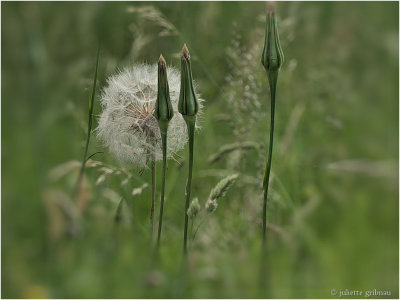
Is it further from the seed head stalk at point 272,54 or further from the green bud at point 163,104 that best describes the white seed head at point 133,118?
the seed head stalk at point 272,54

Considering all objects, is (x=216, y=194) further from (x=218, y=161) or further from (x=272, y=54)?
(x=218, y=161)

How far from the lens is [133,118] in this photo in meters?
1.57

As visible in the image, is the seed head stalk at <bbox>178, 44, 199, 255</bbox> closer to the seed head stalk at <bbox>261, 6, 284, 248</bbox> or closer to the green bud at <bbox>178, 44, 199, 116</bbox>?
the green bud at <bbox>178, 44, 199, 116</bbox>

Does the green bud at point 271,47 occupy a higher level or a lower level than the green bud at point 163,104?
higher

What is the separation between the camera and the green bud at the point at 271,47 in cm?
135

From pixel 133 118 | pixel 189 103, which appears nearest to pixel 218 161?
pixel 133 118

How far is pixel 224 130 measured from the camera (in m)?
2.52

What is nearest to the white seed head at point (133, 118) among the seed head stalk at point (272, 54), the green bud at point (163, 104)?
the green bud at point (163, 104)

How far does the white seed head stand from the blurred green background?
42mm

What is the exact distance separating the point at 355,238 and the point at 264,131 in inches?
23.5

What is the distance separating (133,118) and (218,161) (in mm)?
526

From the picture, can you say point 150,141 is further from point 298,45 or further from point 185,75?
point 298,45

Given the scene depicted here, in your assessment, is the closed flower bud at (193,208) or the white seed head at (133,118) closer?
the closed flower bud at (193,208)

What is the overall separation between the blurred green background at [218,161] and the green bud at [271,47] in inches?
15.9
